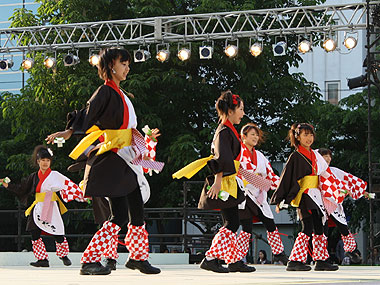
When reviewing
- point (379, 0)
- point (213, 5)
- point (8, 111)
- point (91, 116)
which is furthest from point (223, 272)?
point (8, 111)

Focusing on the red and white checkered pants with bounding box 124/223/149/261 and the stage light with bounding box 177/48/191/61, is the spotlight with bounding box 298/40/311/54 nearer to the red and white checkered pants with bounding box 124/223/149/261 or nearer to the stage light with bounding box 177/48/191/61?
the stage light with bounding box 177/48/191/61

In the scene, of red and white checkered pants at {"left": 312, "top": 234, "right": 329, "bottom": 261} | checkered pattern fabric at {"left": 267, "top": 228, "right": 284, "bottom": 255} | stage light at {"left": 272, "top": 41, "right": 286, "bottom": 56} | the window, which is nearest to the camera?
red and white checkered pants at {"left": 312, "top": 234, "right": 329, "bottom": 261}

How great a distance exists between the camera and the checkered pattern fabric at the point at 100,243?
5441 millimetres

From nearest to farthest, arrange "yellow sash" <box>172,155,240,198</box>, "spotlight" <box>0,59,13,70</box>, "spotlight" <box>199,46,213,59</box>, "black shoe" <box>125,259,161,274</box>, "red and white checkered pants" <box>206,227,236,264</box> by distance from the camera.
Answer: "black shoe" <box>125,259,161,274</box> < "yellow sash" <box>172,155,240,198</box> < "red and white checkered pants" <box>206,227,236,264</box> < "spotlight" <box>199,46,213,59</box> < "spotlight" <box>0,59,13,70</box>

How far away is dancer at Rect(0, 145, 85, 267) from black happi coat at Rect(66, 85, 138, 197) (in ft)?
12.7

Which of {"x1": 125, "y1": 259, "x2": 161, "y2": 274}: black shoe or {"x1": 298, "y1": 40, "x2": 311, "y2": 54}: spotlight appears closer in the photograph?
{"x1": 125, "y1": 259, "x2": 161, "y2": 274}: black shoe

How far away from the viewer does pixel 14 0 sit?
108ft

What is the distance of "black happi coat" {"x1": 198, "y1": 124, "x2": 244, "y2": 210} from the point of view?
6.40 m

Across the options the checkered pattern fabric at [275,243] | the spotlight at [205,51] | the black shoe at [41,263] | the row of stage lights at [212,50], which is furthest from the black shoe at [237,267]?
→ the spotlight at [205,51]

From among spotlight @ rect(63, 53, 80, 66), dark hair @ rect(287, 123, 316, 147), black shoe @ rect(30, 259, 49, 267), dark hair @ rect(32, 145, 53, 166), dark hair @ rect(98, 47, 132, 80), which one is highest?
spotlight @ rect(63, 53, 80, 66)

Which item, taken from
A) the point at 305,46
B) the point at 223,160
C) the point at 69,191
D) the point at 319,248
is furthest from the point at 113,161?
the point at 305,46

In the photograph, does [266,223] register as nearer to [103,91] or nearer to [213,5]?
[103,91]

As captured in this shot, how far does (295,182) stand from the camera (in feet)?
25.5

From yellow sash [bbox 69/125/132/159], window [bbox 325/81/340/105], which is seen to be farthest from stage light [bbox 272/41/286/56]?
window [bbox 325/81/340/105]
